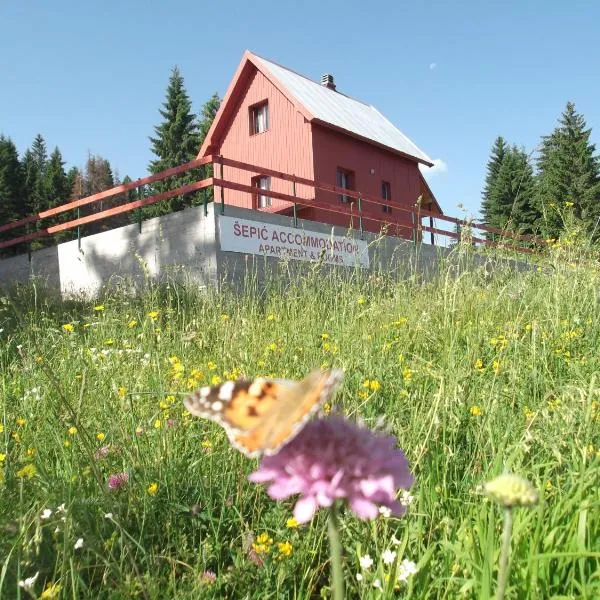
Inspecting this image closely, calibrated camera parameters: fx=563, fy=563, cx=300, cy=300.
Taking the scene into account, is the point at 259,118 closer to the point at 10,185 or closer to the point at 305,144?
the point at 305,144

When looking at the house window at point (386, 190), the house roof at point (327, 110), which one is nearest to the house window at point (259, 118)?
the house roof at point (327, 110)

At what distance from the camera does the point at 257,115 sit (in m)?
21.4

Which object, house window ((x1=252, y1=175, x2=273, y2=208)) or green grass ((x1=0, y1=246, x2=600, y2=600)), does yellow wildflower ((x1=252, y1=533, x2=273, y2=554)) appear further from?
house window ((x1=252, y1=175, x2=273, y2=208))

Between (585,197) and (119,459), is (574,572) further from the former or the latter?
(585,197)

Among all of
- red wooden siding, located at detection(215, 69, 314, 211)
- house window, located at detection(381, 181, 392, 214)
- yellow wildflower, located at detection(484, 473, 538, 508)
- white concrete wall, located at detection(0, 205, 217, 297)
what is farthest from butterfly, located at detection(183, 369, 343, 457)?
house window, located at detection(381, 181, 392, 214)

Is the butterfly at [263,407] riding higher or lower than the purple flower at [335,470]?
higher

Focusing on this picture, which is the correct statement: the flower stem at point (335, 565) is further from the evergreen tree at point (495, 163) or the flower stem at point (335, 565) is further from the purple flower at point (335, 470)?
the evergreen tree at point (495, 163)

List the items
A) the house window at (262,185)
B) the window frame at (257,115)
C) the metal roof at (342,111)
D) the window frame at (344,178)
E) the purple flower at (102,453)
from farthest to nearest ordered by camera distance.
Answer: the window frame at (257,115), the window frame at (344,178), the metal roof at (342,111), the house window at (262,185), the purple flower at (102,453)

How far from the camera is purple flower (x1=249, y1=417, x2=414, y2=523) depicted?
76 cm

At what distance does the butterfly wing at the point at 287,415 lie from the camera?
2.63 ft

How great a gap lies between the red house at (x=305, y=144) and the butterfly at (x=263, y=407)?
53.5ft

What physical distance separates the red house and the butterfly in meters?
16.3

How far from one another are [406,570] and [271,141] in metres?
19.8

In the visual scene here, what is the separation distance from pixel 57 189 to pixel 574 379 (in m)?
50.0
